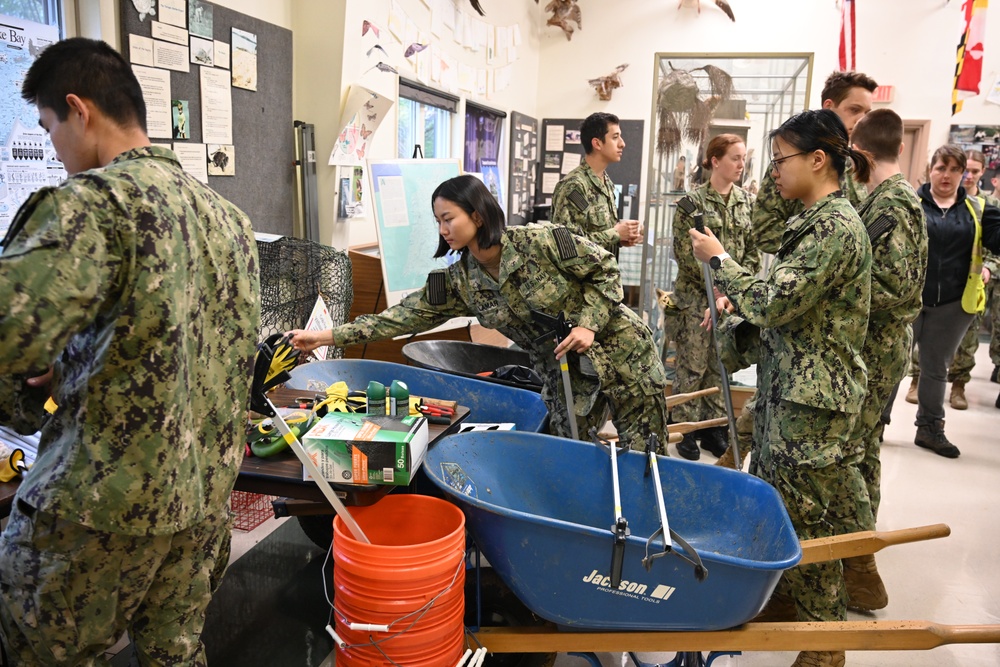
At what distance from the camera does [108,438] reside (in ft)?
4.18

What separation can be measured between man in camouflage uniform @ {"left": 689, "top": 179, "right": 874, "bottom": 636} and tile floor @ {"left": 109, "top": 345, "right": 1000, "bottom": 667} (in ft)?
1.59

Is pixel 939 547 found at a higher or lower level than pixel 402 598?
lower

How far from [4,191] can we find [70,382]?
1.51m

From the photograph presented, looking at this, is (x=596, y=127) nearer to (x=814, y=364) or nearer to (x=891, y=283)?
(x=891, y=283)

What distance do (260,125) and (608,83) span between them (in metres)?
4.98

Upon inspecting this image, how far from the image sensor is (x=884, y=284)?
2570 mm

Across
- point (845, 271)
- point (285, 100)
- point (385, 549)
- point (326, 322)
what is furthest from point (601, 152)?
point (385, 549)

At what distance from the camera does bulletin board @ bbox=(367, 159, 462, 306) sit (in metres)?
3.76

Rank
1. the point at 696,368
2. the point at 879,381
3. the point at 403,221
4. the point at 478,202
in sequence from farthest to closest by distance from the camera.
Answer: the point at 696,368, the point at 403,221, the point at 879,381, the point at 478,202

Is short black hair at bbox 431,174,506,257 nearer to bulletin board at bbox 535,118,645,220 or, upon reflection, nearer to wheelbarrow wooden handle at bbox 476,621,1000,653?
wheelbarrow wooden handle at bbox 476,621,1000,653

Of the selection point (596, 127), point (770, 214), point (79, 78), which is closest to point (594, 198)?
point (596, 127)

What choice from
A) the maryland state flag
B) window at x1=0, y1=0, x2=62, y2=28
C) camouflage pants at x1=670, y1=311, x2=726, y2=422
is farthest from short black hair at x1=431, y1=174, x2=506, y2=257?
the maryland state flag

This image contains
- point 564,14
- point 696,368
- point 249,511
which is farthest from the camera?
point 564,14

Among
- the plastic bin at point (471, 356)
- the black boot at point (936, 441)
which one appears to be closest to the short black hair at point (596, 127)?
the plastic bin at point (471, 356)
